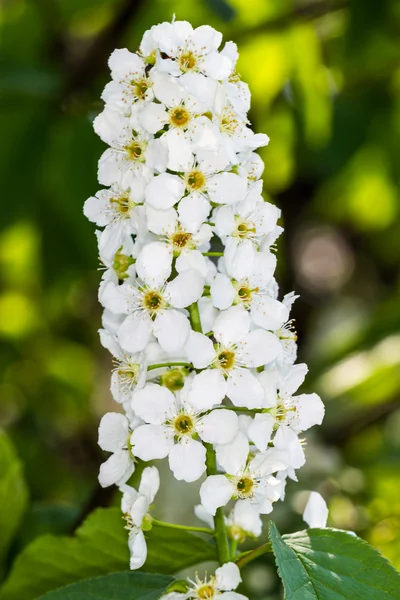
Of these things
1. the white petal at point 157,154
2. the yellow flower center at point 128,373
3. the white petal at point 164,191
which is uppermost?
the white petal at point 157,154

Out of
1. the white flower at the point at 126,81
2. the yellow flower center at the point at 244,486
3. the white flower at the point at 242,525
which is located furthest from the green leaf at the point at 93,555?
the white flower at the point at 126,81

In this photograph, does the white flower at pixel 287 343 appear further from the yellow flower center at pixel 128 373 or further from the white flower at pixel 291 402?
the yellow flower center at pixel 128 373

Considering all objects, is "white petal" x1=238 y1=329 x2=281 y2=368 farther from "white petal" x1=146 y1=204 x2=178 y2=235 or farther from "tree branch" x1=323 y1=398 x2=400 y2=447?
"tree branch" x1=323 y1=398 x2=400 y2=447

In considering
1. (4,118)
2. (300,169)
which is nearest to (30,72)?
(4,118)

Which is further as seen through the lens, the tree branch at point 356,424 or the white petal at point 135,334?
the tree branch at point 356,424

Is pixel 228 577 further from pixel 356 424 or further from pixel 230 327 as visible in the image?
pixel 356 424
